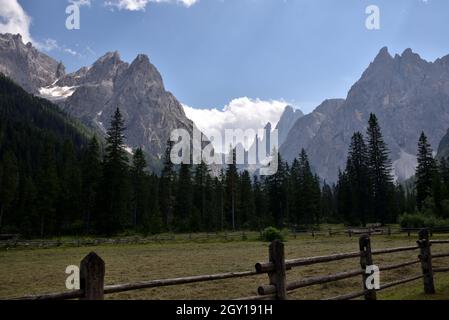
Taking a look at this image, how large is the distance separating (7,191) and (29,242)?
29.1 metres

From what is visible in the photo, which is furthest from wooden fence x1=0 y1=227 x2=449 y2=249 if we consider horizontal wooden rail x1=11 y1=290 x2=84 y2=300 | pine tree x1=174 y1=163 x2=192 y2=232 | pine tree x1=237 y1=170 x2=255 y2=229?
horizontal wooden rail x1=11 y1=290 x2=84 y2=300

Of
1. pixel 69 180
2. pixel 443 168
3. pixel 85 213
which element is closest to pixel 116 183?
pixel 85 213

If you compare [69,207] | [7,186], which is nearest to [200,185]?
[69,207]

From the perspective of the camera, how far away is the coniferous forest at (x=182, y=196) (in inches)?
2283

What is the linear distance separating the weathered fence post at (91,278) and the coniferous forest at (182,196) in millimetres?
47697

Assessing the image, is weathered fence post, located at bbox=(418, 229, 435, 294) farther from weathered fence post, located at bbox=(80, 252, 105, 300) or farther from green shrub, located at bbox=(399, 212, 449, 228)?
green shrub, located at bbox=(399, 212, 449, 228)

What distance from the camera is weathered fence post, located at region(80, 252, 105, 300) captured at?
5.47 metres

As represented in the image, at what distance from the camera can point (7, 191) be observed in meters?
67.0

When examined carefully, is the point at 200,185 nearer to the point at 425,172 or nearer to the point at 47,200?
the point at 47,200

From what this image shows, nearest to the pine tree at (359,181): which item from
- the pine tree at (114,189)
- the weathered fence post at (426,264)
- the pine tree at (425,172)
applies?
the pine tree at (425,172)

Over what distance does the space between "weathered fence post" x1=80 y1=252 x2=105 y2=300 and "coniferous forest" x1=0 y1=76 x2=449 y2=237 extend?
47697 mm

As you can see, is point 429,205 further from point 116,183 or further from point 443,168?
point 116,183
